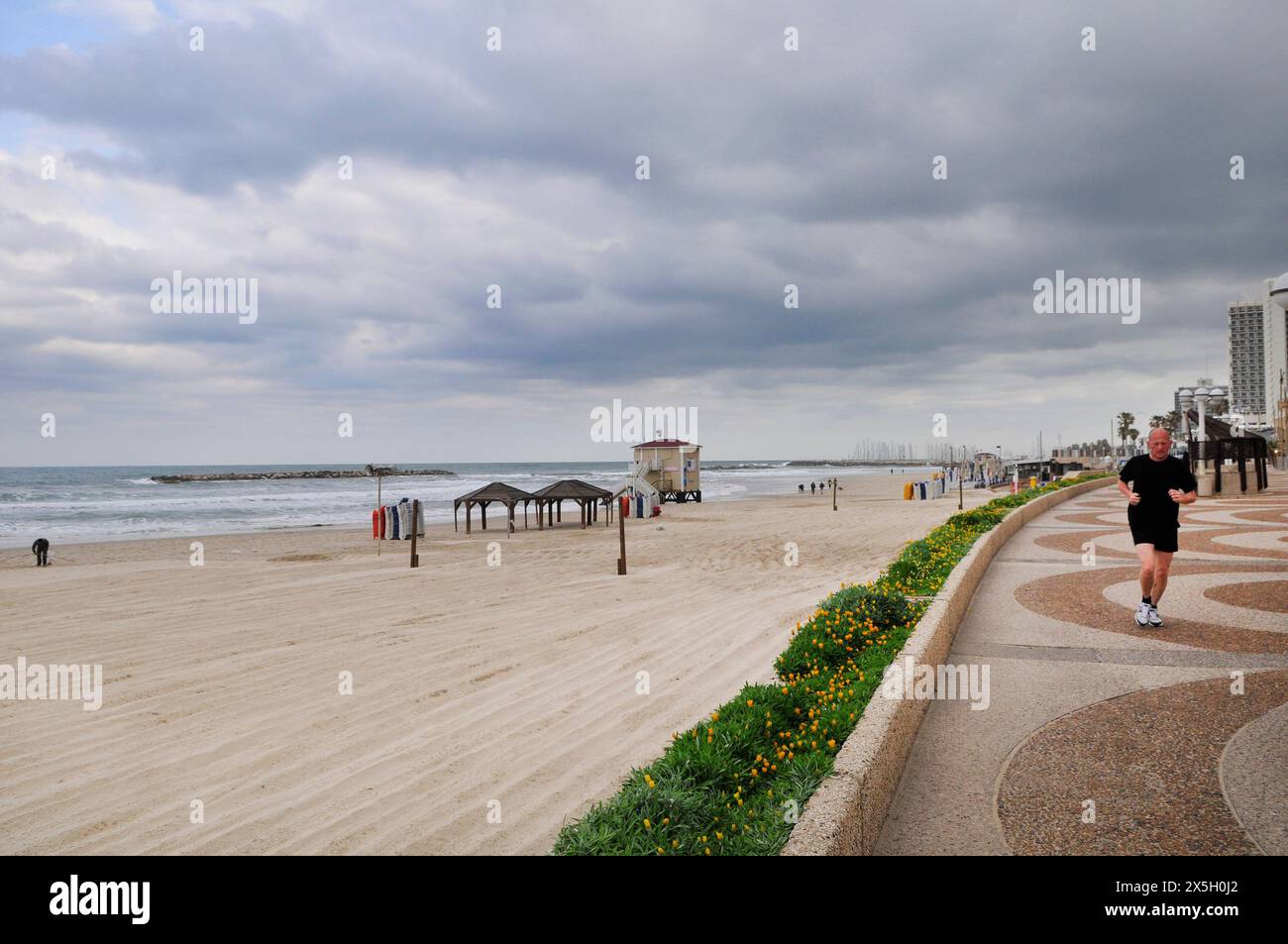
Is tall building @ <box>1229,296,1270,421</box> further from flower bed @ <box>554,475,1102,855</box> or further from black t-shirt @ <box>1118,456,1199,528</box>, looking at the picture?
flower bed @ <box>554,475,1102,855</box>

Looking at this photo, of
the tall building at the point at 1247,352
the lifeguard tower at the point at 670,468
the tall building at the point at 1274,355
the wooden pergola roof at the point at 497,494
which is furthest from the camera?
the tall building at the point at 1247,352

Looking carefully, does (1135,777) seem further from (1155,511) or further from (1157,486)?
(1157,486)

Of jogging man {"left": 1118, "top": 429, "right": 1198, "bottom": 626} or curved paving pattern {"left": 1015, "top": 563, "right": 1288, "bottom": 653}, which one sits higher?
jogging man {"left": 1118, "top": 429, "right": 1198, "bottom": 626}

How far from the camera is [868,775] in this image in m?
3.40

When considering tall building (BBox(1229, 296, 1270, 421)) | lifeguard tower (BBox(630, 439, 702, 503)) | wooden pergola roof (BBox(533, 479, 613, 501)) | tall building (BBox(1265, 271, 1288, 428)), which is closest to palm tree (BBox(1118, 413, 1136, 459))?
tall building (BBox(1265, 271, 1288, 428))

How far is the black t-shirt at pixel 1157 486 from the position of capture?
6699mm

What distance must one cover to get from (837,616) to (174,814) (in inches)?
204

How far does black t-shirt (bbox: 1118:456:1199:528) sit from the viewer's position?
6699 millimetres

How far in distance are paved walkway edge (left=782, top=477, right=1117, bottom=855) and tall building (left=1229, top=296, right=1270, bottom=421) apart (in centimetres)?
18130

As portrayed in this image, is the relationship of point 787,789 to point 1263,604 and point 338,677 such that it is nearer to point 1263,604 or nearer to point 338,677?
point 338,677

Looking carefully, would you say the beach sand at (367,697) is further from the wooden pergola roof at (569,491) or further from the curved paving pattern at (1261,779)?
the wooden pergola roof at (569,491)

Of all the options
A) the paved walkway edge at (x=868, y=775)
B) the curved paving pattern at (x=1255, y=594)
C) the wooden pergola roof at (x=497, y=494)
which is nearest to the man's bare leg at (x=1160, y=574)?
the curved paving pattern at (x=1255, y=594)

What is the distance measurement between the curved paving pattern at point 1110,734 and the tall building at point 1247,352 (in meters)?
178
